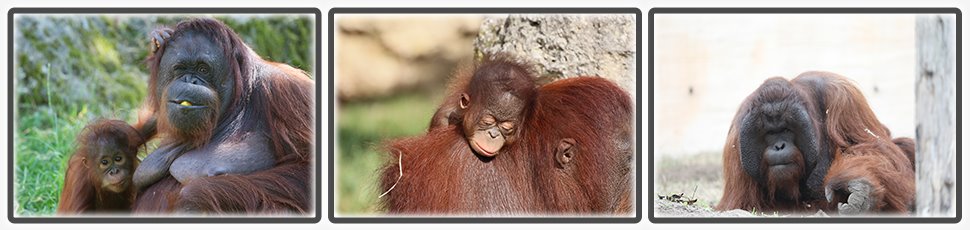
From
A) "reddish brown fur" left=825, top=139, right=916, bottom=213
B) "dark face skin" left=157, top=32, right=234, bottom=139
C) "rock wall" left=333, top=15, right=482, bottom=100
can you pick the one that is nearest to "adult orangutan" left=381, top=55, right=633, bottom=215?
"rock wall" left=333, top=15, right=482, bottom=100

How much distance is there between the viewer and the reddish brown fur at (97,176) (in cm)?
421

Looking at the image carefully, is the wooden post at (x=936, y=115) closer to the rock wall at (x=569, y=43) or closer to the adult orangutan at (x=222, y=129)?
the rock wall at (x=569, y=43)

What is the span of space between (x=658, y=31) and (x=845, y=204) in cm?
83

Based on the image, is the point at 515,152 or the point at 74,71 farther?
the point at 74,71

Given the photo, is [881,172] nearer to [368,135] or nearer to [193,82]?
[368,135]

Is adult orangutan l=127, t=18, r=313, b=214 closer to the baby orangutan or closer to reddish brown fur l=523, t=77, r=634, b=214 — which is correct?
the baby orangutan

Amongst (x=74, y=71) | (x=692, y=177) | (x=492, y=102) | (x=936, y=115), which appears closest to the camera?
(x=936, y=115)

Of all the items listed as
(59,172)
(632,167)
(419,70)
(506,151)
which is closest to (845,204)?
(632,167)

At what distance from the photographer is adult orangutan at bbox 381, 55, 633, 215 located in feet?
13.2

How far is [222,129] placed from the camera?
4137mm

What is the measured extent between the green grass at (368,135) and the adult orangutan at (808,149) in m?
1.04

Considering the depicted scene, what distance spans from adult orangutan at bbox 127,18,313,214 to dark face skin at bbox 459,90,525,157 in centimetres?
50

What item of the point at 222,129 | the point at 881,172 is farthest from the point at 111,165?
the point at 881,172

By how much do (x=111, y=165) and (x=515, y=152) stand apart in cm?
128
